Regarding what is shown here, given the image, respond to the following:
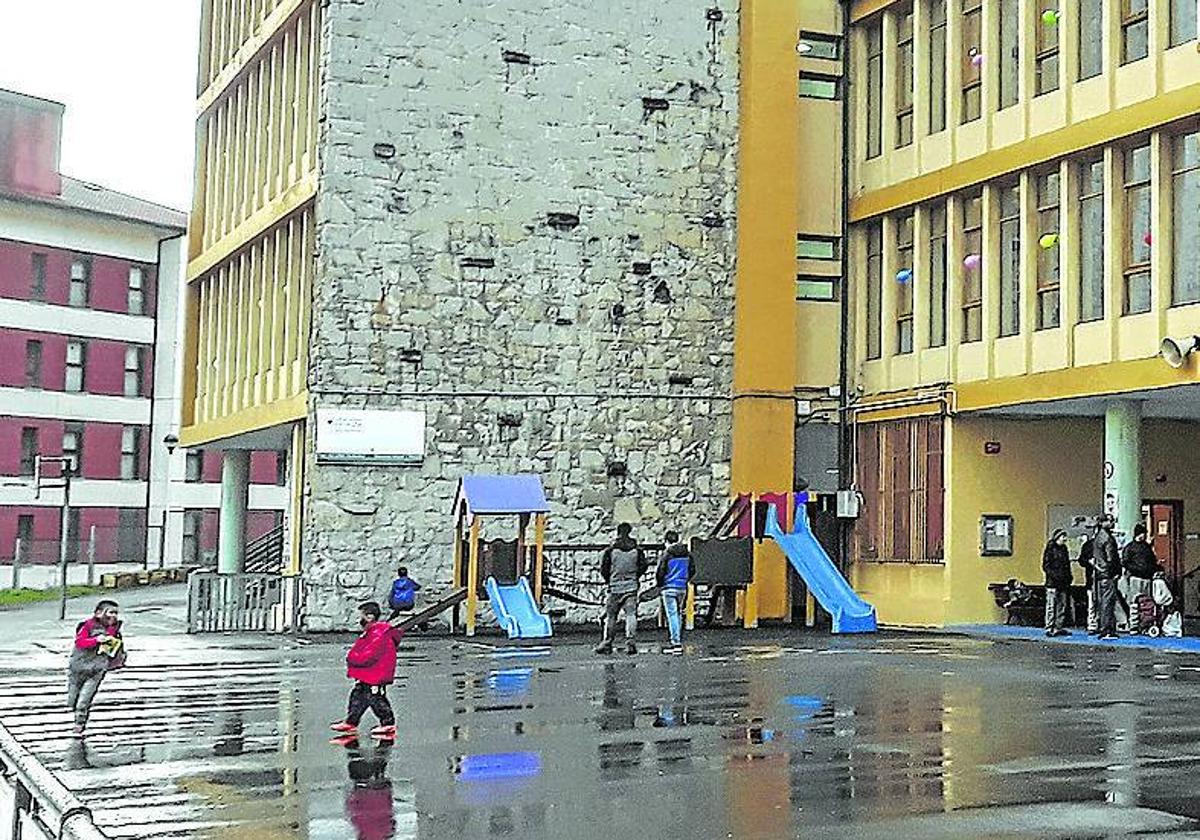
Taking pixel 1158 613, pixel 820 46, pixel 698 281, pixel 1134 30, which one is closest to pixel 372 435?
pixel 698 281

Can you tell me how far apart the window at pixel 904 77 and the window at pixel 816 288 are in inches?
112

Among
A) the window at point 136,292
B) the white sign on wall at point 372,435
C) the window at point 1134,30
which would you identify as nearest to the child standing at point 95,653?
the white sign on wall at point 372,435

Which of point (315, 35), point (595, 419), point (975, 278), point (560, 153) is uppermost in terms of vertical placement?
point (315, 35)

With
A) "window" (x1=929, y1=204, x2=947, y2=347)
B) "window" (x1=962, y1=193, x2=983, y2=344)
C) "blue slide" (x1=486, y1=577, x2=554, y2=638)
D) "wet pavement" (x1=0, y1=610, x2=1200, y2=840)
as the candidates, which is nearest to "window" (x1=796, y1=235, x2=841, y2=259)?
"window" (x1=929, y1=204, x2=947, y2=347)

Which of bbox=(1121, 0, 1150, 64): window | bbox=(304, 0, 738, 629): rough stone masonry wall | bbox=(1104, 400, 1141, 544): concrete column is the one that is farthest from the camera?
bbox=(304, 0, 738, 629): rough stone masonry wall

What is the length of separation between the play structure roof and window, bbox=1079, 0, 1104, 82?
10.6 meters

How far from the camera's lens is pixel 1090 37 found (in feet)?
91.5

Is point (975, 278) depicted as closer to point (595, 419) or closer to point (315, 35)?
point (595, 419)

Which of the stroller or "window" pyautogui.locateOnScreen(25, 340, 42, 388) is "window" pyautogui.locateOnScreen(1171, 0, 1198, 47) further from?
"window" pyautogui.locateOnScreen(25, 340, 42, 388)

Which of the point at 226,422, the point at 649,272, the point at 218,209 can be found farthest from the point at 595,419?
the point at 218,209

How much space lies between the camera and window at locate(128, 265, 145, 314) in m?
64.0

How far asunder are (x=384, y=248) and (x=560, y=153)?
3.73m

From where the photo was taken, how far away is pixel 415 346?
3119 centimetres

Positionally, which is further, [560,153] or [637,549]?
[560,153]
